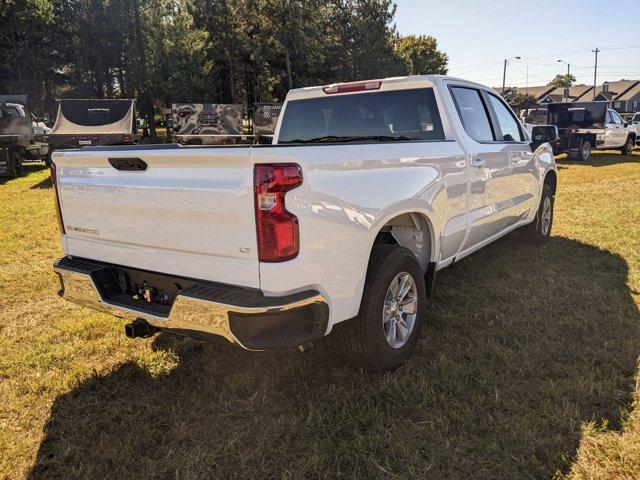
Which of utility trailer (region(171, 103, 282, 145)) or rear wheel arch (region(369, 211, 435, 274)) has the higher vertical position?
utility trailer (region(171, 103, 282, 145))

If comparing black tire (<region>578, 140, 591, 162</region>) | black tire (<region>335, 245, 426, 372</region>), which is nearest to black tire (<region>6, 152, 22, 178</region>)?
black tire (<region>335, 245, 426, 372</region>)

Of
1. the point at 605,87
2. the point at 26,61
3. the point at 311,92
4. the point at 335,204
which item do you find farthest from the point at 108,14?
the point at 605,87

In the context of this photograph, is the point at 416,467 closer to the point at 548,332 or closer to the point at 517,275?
the point at 548,332

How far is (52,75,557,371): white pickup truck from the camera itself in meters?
2.29

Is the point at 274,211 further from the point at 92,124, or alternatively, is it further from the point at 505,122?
the point at 92,124

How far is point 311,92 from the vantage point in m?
4.44

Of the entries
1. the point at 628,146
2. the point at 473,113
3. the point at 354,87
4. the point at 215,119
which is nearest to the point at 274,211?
the point at 354,87

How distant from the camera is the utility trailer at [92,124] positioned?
13.3 m

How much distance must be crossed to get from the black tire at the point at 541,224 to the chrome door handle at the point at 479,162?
210 cm

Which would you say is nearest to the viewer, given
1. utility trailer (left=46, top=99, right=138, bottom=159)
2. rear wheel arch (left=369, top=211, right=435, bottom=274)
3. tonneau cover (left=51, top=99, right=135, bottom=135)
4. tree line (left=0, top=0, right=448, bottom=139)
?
rear wheel arch (left=369, top=211, right=435, bottom=274)

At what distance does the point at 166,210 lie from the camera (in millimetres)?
2547

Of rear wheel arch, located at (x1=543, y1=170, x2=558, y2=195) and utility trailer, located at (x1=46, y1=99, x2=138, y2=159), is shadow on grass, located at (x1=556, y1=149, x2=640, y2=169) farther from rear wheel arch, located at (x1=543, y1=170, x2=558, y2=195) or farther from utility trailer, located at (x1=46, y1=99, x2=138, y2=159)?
utility trailer, located at (x1=46, y1=99, x2=138, y2=159)

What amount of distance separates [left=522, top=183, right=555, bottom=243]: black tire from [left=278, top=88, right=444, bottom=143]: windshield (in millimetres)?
2650

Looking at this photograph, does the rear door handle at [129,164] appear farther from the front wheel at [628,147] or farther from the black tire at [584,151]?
the front wheel at [628,147]
